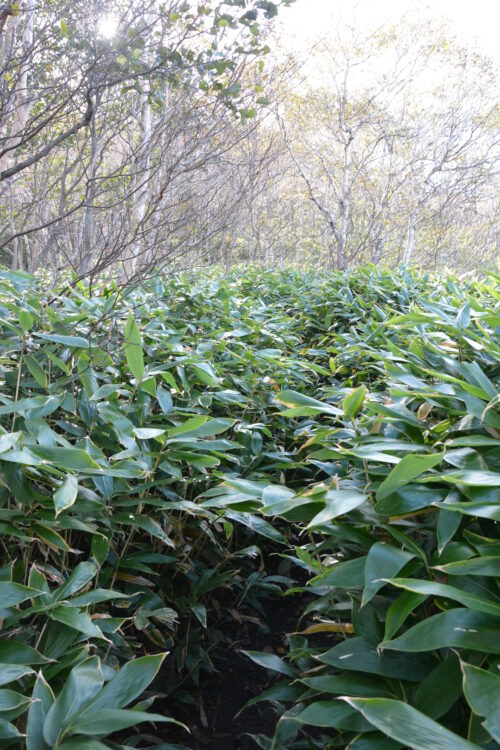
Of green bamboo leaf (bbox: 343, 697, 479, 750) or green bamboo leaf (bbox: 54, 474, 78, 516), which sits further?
green bamboo leaf (bbox: 54, 474, 78, 516)

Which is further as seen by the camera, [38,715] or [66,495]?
[66,495]

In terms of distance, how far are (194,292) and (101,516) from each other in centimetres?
238

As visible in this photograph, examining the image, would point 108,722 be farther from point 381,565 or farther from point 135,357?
point 135,357

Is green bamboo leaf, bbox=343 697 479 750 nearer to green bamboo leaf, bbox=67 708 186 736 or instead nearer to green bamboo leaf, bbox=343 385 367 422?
green bamboo leaf, bbox=67 708 186 736

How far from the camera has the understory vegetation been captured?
0.77 metres

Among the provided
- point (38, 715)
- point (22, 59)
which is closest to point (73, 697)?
point (38, 715)

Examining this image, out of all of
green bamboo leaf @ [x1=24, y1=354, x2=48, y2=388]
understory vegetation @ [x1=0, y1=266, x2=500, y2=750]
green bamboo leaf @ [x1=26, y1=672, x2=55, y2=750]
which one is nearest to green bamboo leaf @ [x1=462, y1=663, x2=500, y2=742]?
understory vegetation @ [x1=0, y1=266, x2=500, y2=750]

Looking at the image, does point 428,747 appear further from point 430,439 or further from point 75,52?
point 75,52

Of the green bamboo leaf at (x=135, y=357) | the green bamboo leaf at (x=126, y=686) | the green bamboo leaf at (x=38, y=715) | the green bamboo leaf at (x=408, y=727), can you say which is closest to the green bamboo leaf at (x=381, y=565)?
the green bamboo leaf at (x=408, y=727)

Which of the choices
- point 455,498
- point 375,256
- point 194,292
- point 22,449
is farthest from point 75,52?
point 375,256

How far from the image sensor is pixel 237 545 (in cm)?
194

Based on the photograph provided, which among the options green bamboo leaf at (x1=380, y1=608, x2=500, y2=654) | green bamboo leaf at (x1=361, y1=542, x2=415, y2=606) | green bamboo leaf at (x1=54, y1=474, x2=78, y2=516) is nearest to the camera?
green bamboo leaf at (x1=380, y1=608, x2=500, y2=654)

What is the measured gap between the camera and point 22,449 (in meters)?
1.04

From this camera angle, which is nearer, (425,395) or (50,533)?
(50,533)
